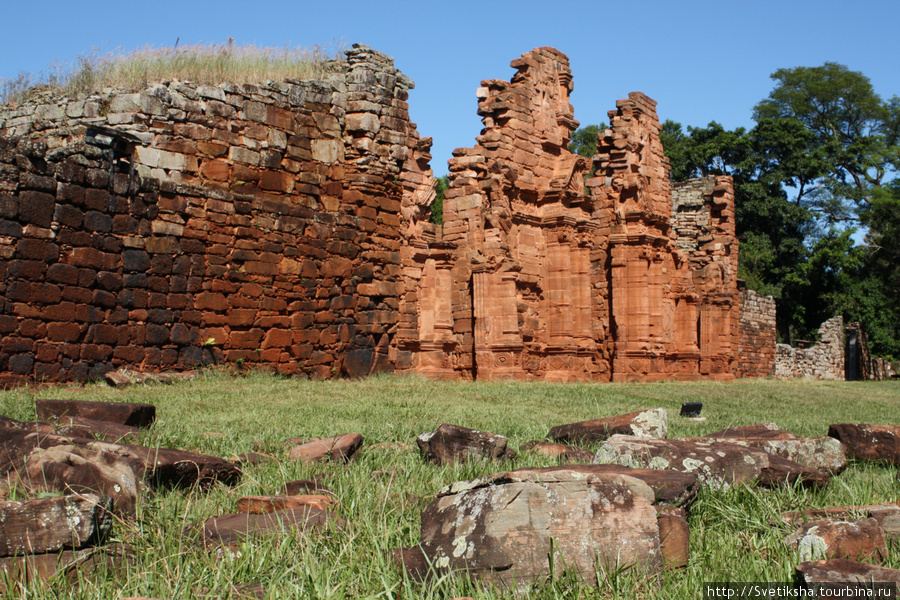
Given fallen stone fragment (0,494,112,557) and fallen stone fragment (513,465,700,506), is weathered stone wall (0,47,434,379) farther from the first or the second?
fallen stone fragment (513,465,700,506)

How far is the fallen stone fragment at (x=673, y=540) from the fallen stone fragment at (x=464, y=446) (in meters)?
1.70

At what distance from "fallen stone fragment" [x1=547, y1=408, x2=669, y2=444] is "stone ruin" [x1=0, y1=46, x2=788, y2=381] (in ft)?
22.6

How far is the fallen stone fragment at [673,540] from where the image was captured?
3.16m

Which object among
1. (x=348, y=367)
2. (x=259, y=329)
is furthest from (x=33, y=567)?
(x=348, y=367)

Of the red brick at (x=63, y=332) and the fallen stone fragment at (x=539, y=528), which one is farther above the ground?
the red brick at (x=63, y=332)

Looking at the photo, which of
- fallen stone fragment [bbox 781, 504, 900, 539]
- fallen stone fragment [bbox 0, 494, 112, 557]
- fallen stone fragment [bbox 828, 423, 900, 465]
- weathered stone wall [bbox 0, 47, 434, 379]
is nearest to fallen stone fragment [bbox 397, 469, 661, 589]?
fallen stone fragment [bbox 781, 504, 900, 539]

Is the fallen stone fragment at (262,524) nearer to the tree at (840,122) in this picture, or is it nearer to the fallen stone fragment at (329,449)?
the fallen stone fragment at (329,449)

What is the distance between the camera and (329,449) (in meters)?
4.86

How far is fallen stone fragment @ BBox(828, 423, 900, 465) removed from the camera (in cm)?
551

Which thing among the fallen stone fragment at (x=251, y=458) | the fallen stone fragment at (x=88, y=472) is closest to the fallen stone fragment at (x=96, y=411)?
the fallen stone fragment at (x=251, y=458)

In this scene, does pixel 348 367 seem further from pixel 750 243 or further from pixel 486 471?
pixel 750 243

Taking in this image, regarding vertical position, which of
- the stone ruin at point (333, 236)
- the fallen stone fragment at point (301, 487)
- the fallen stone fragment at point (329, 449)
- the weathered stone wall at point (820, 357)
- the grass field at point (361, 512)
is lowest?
the weathered stone wall at point (820, 357)

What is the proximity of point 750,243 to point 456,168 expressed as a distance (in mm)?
25399

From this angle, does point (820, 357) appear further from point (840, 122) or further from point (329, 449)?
point (329, 449)
